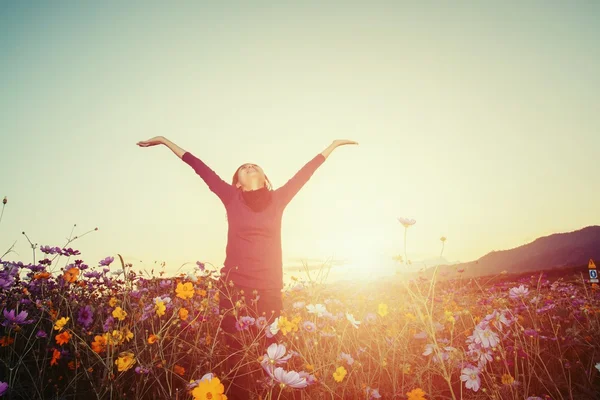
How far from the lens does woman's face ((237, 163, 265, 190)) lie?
11.2ft

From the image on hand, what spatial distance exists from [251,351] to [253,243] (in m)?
0.99

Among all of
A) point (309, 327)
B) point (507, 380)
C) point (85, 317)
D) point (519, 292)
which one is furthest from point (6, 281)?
point (519, 292)

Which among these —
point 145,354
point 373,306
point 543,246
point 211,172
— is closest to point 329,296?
point 373,306

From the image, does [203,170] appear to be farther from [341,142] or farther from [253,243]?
[341,142]

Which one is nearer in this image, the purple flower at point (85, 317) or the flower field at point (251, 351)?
the flower field at point (251, 351)

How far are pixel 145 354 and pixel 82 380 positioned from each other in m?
0.48

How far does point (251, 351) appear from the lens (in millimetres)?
2311

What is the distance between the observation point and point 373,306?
17.3 ft

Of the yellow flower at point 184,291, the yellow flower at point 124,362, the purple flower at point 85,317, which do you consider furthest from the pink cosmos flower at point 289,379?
the purple flower at point 85,317

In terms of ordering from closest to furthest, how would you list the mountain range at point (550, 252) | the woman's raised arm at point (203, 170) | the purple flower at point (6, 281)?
the purple flower at point (6, 281), the woman's raised arm at point (203, 170), the mountain range at point (550, 252)

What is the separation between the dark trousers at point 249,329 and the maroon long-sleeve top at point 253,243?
0.30 ft

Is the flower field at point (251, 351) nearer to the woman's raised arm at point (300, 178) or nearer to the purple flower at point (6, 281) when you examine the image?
the purple flower at point (6, 281)

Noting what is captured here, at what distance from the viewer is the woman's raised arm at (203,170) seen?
3399 mm

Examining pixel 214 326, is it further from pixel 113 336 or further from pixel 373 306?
pixel 373 306
